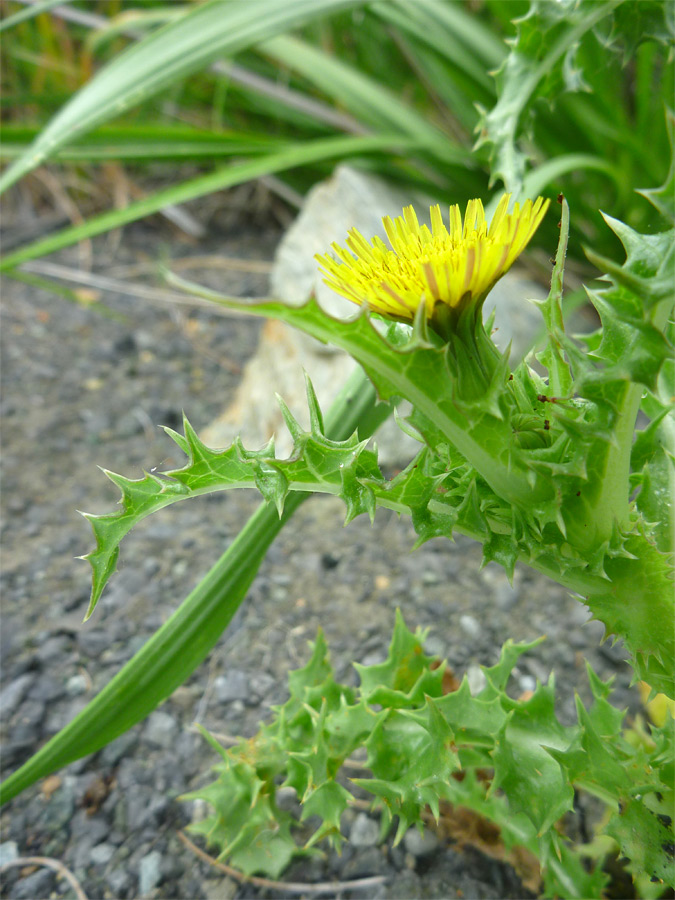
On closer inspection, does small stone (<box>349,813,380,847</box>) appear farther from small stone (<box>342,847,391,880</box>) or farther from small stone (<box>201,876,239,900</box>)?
small stone (<box>201,876,239,900</box>)

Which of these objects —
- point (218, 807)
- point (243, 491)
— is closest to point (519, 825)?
point (218, 807)

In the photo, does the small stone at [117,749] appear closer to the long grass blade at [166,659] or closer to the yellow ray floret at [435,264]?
the long grass blade at [166,659]

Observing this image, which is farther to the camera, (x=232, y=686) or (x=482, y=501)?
(x=232, y=686)

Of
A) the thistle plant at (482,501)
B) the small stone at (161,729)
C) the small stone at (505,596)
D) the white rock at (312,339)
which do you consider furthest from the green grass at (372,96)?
the small stone at (161,729)

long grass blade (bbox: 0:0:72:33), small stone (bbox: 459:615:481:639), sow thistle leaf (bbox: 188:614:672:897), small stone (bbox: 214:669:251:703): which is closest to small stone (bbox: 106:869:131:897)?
sow thistle leaf (bbox: 188:614:672:897)

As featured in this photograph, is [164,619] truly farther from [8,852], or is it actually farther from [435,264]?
[435,264]

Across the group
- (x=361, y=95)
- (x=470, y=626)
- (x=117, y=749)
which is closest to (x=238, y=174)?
(x=361, y=95)
